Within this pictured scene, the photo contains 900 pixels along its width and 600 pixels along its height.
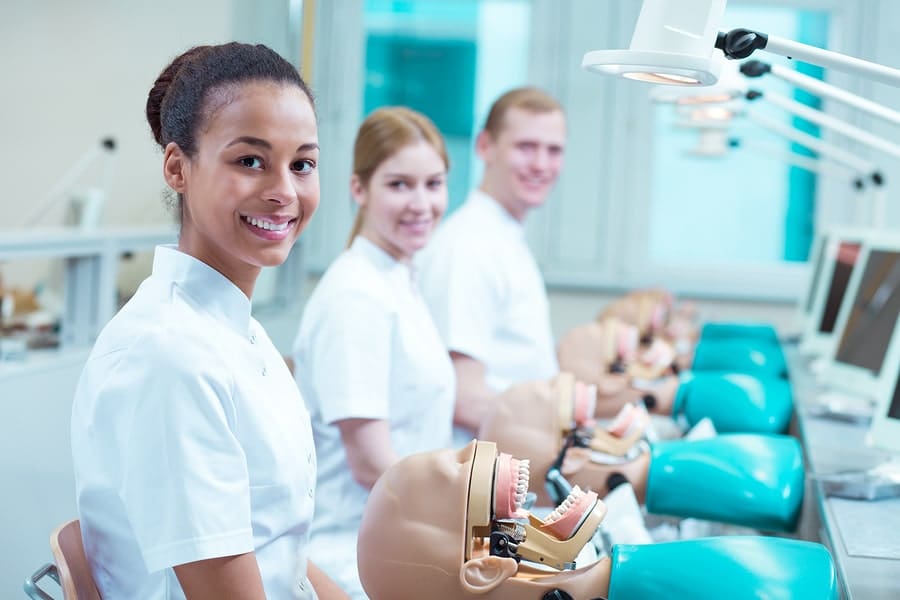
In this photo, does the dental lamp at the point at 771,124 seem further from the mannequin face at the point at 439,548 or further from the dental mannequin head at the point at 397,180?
the mannequin face at the point at 439,548

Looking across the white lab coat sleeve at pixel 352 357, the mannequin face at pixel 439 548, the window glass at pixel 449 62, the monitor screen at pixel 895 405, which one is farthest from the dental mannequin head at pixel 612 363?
the window glass at pixel 449 62

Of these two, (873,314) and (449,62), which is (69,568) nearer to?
(873,314)

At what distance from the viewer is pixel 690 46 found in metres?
1.21

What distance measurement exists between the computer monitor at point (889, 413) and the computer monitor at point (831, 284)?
1.29 m

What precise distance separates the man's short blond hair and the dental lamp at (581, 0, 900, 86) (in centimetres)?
164

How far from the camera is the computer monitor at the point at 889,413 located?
6.27 ft

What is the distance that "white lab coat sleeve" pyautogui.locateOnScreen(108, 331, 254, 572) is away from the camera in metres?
1.07

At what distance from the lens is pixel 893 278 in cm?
246

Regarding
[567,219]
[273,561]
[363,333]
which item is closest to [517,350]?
A: [363,333]

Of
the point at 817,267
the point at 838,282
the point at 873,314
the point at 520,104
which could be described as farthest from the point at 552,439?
the point at 817,267

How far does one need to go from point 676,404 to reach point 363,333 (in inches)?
44.7

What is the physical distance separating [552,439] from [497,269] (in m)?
0.92

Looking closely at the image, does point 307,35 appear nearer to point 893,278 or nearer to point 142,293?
point 893,278

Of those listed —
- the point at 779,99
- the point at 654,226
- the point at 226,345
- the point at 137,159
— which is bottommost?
the point at 654,226
